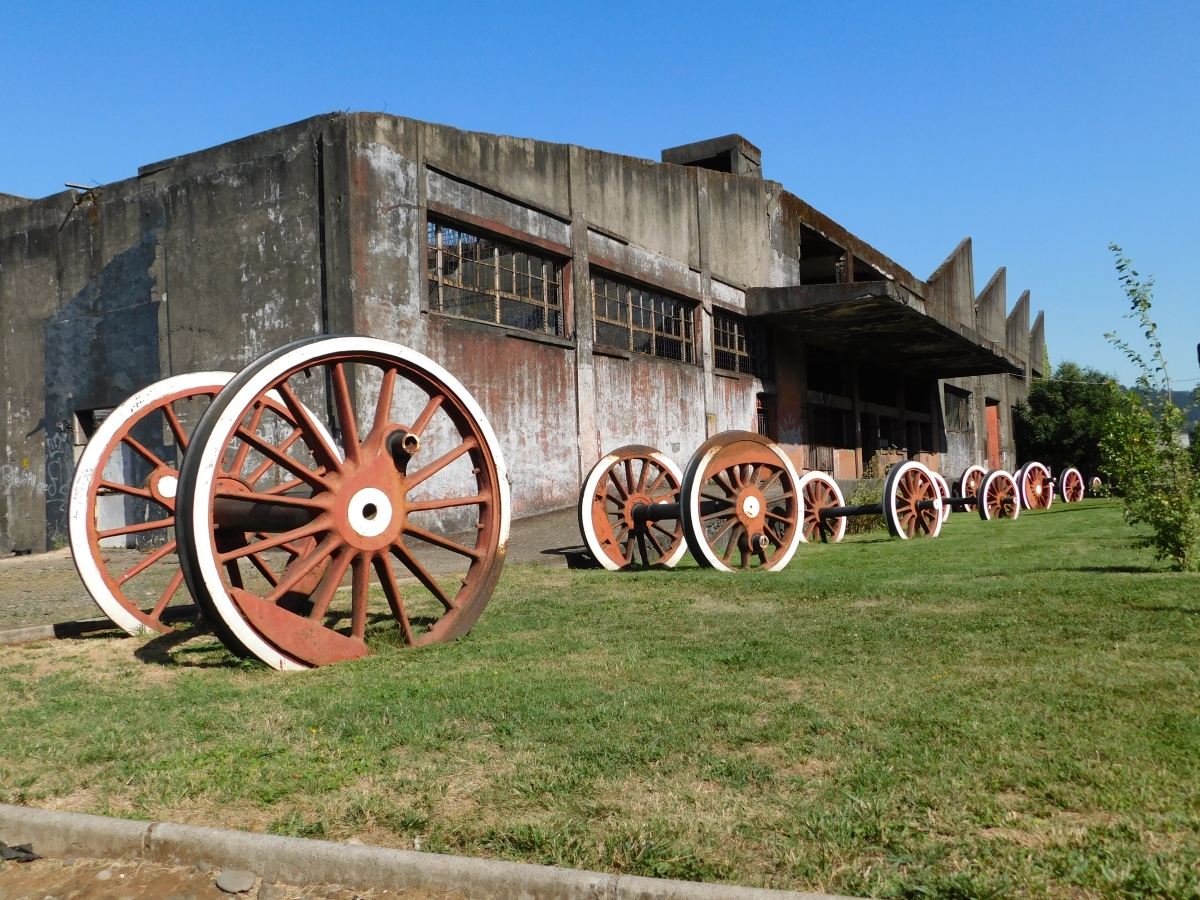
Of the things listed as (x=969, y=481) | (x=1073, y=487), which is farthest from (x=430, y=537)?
(x=1073, y=487)

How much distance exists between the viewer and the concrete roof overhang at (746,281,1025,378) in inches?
799

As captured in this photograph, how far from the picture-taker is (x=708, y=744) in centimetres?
344

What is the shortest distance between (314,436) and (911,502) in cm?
1107

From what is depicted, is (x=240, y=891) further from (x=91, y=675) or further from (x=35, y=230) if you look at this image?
(x=35, y=230)

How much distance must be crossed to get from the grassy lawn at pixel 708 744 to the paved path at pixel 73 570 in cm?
215

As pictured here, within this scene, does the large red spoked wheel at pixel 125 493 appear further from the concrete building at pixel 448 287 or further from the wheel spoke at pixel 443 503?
the concrete building at pixel 448 287

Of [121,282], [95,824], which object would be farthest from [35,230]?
[95,824]

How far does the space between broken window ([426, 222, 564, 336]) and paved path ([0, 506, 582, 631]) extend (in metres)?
3.17

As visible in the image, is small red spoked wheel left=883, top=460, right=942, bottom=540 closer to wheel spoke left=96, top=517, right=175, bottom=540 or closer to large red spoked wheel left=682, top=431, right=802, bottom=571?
large red spoked wheel left=682, top=431, right=802, bottom=571

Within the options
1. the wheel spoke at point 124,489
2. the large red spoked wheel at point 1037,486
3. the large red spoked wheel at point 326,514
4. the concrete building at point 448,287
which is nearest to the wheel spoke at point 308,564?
the large red spoked wheel at point 326,514

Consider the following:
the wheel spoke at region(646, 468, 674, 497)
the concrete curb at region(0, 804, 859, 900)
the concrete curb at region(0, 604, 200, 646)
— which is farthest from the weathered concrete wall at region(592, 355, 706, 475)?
the concrete curb at region(0, 804, 859, 900)

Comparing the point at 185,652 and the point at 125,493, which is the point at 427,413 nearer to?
the point at 185,652

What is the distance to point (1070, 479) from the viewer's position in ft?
91.3

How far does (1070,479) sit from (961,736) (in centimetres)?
2732
